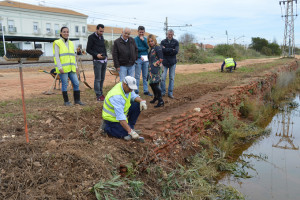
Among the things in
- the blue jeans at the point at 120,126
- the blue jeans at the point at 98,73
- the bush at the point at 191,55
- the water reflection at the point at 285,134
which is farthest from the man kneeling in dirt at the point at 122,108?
the bush at the point at 191,55

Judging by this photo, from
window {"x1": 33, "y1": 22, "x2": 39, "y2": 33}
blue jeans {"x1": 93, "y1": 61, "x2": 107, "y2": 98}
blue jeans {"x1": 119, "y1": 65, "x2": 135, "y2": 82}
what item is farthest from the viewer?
window {"x1": 33, "y1": 22, "x2": 39, "y2": 33}

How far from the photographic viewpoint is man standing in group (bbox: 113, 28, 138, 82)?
5863 mm

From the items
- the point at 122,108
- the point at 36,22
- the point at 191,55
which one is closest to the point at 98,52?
the point at 122,108

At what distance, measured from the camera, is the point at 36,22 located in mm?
44812

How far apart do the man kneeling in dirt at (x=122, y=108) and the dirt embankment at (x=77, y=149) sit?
14 centimetres

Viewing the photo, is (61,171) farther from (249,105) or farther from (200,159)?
(249,105)

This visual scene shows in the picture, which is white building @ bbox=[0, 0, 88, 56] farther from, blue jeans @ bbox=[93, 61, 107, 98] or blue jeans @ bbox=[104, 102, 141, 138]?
blue jeans @ bbox=[104, 102, 141, 138]

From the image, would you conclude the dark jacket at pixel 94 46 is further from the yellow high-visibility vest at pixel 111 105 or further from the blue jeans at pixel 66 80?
the yellow high-visibility vest at pixel 111 105

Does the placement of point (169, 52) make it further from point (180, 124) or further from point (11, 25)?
point (11, 25)

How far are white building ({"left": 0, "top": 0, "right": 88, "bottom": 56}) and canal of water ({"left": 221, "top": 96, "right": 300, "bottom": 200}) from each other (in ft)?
119

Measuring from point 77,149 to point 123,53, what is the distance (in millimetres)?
3114

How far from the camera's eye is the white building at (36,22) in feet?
133

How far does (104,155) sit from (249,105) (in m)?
5.40

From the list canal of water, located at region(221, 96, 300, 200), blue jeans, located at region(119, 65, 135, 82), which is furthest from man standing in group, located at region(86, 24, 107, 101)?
canal of water, located at region(221, 96, 300, 200)
